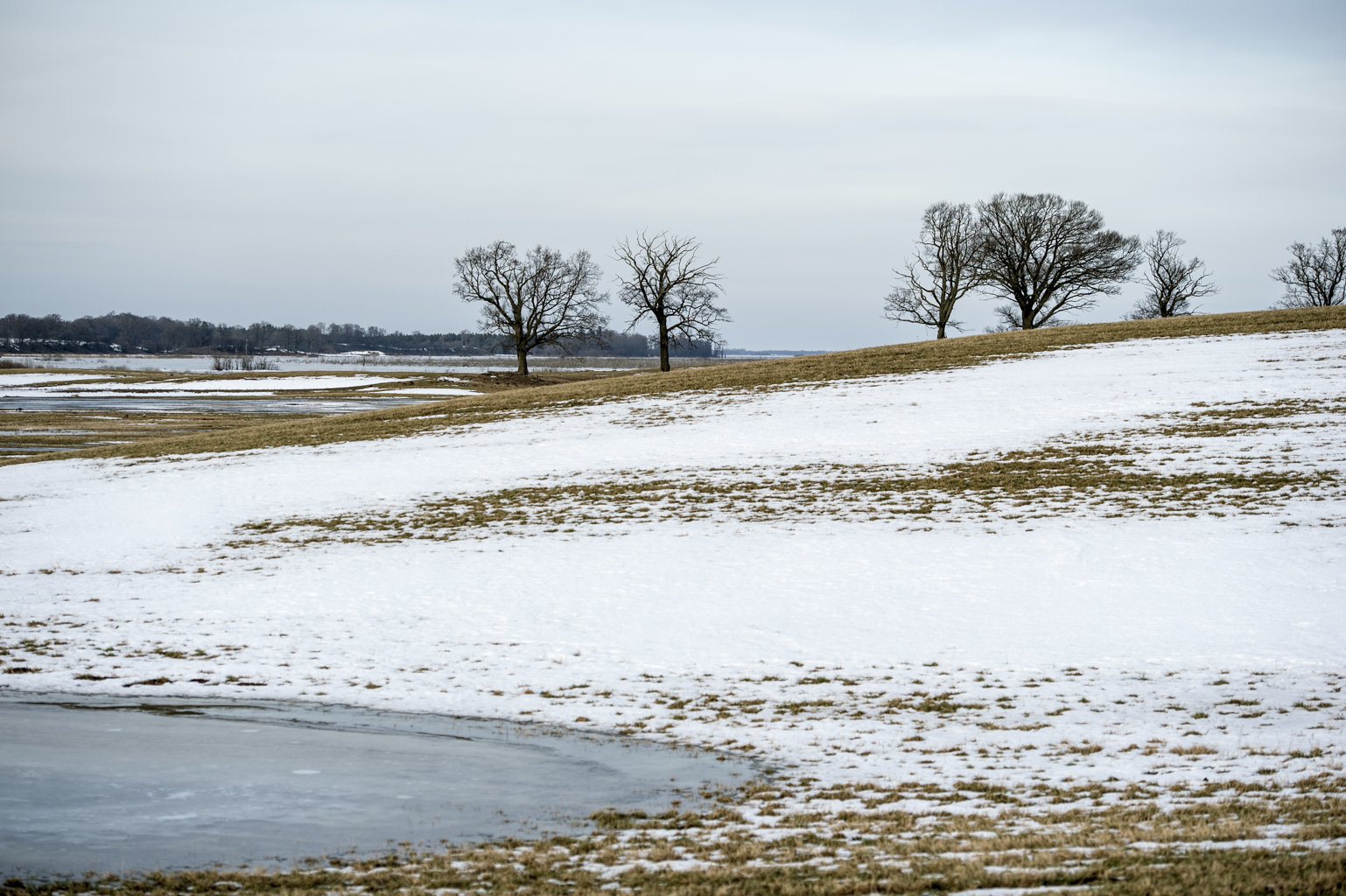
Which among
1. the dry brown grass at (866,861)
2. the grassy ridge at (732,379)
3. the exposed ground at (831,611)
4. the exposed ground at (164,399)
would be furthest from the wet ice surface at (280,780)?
the exposed ground at (164,399)

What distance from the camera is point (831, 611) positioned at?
12172 millimetres

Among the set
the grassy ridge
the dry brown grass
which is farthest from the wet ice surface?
the grassy ridge

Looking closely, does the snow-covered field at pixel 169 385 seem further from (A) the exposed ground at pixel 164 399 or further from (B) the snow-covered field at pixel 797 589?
(B) the snow-covered field at pixel 797 589

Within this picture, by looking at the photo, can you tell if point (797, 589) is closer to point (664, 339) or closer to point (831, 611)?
point (831, 611)

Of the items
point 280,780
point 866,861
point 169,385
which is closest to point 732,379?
point 280,780

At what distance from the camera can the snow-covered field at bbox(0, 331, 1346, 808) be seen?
28.0ft

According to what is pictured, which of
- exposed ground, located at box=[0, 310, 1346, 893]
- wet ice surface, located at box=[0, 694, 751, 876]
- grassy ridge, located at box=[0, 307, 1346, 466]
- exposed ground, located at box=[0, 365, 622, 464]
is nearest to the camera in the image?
exposed ground, located at box=[0, 310, 1346, 893]

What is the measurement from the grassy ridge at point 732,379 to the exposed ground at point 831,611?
8.72 feet

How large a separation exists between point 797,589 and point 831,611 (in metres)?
0.99

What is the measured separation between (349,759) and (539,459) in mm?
16160

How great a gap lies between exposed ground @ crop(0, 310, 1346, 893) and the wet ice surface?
50 cm

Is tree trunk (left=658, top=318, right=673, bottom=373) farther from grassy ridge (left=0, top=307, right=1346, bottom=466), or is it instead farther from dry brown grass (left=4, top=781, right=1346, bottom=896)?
dry brown grass (left=4, top=781, right=1346, bottom=896)

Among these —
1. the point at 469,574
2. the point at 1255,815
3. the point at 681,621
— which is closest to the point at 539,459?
the point at 469,574

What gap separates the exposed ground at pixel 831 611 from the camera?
571 centimetres
